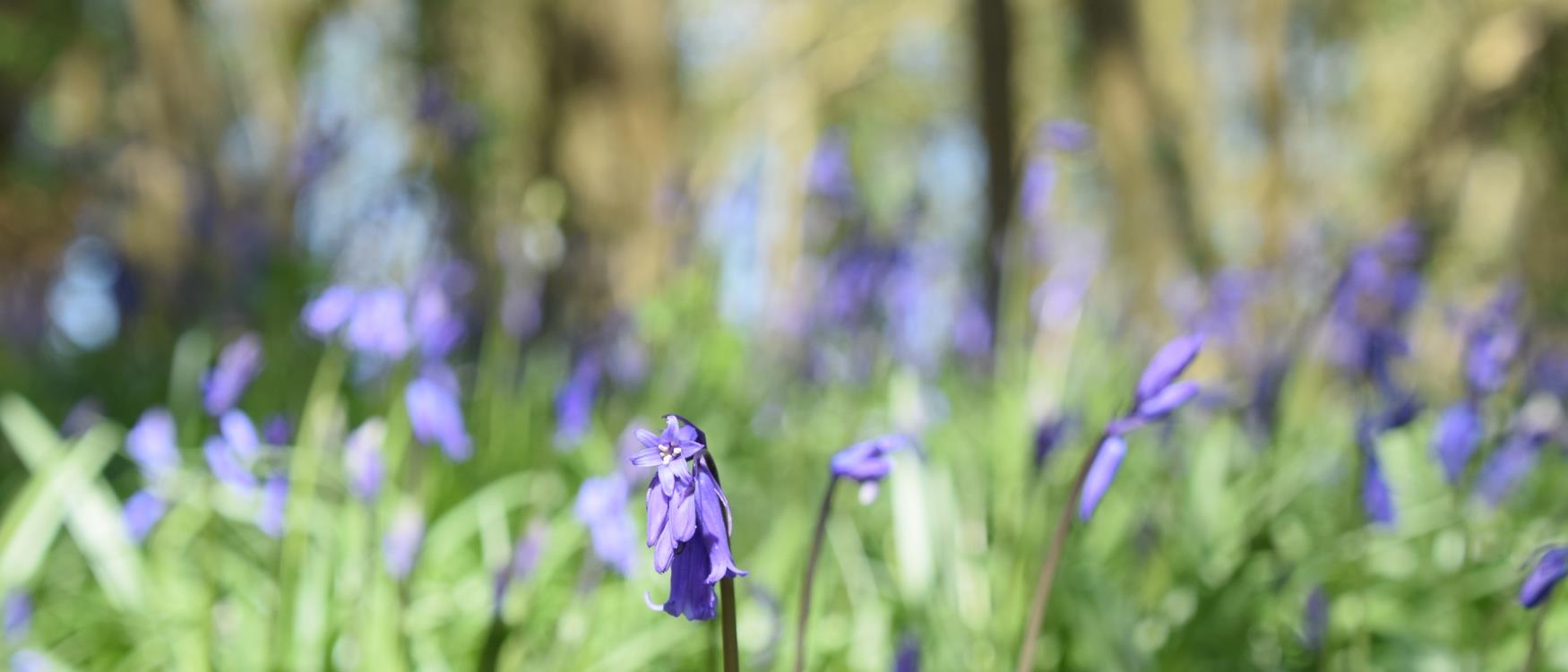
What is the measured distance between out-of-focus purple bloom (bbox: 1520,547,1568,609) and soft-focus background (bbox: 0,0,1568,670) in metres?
0.08

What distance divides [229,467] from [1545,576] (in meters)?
1.96

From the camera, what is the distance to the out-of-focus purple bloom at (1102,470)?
4.37 ft

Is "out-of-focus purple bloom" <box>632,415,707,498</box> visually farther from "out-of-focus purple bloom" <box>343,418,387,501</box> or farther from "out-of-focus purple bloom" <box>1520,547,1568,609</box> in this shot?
"out-of-focus purple bloom" <box>343,418,387,501</box>

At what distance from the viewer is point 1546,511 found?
338 cm

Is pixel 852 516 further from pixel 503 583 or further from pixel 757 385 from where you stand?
pixel 757 385

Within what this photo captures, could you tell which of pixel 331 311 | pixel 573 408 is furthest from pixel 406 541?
pixel 573 408

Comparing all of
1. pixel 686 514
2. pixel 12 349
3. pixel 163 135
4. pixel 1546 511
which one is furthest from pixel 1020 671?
pixel 12 349

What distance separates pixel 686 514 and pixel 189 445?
98.8 inches

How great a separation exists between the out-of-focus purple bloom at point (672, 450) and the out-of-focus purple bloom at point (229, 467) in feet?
4.29

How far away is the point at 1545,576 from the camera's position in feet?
4.52

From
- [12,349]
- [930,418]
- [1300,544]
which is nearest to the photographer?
[1300,544]

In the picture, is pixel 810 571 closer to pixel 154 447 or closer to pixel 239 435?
pixel 239 435

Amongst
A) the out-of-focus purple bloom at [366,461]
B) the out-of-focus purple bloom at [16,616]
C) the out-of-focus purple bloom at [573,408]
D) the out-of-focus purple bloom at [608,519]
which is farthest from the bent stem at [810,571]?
the out-of-focus purple bloom at [16,616]

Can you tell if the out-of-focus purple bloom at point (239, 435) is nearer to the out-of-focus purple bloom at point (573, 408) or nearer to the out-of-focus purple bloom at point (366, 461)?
the out-of-focus purple bloom at point (366, 461)
